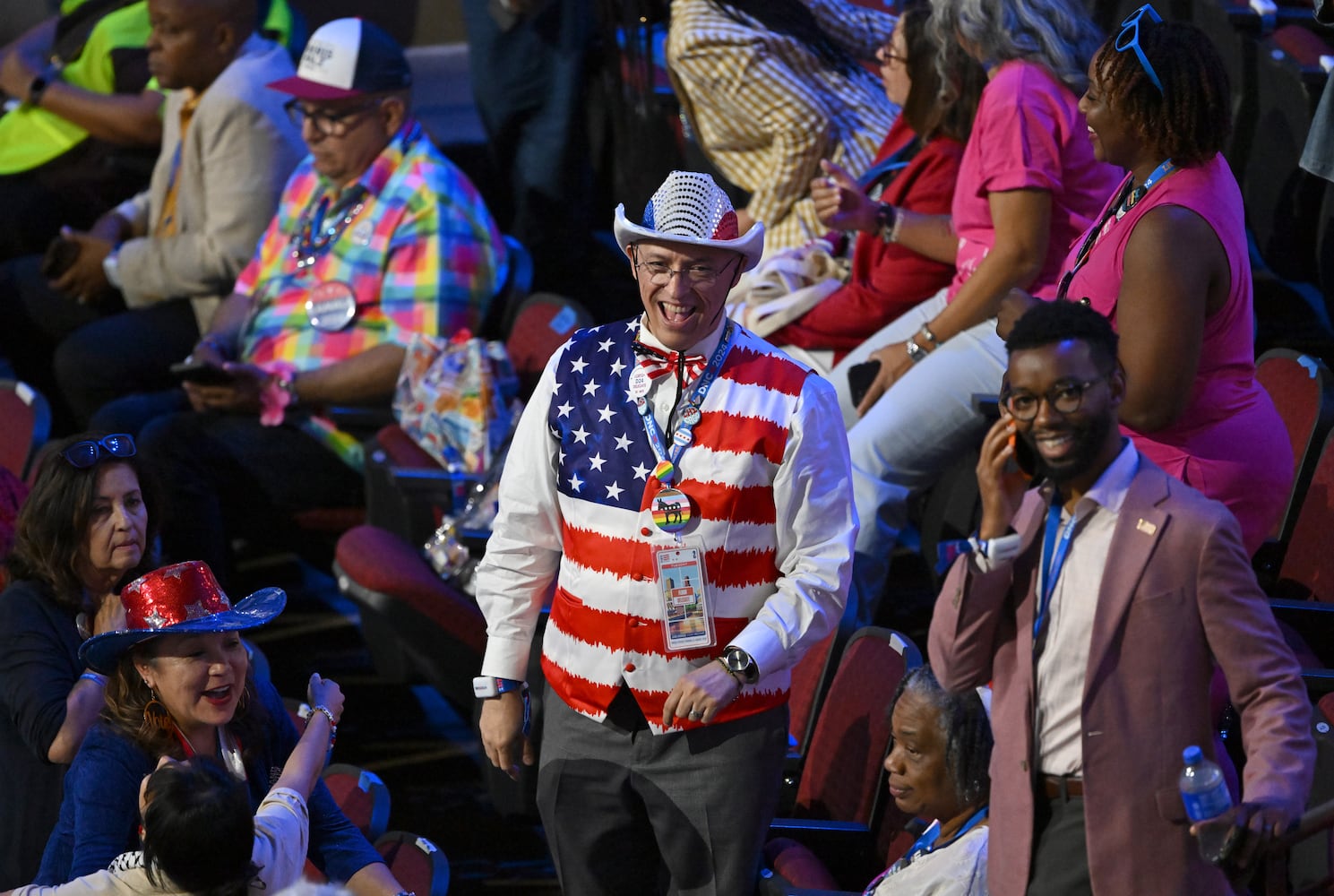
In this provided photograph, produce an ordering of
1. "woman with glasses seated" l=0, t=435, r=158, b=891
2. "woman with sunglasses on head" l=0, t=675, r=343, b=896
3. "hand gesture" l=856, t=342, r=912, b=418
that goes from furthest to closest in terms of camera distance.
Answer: "hand gesture" l=856, t=342, r=912, b=418
"woman with glasses seated" l=0, t=435, r=158, b=891
"woman with sunglasses on head" l=0, t=675, r=343, b=896

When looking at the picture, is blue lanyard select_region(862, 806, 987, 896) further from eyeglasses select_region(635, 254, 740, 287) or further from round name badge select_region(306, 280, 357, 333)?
round name badge select_region(306, 280, 357, 333)

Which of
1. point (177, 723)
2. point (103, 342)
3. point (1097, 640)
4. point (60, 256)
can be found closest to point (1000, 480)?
Answer: point (1097, 640)

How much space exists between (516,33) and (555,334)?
58.4 inches

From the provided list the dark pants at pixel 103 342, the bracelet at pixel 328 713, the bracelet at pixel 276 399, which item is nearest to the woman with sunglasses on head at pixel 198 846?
the bracelet at pixel 328 713

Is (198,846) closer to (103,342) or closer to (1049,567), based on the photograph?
(1049,567)

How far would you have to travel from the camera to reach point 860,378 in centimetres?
358

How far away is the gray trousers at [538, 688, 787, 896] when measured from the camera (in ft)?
7.76

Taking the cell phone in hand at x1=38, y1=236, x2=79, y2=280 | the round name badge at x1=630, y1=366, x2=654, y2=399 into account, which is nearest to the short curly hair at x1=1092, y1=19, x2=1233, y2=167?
the round name badge at x1=630, y1=366, x2=654, y2=399

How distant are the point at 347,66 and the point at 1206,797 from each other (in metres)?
3.47

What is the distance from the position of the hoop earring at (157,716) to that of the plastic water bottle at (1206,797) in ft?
4.57

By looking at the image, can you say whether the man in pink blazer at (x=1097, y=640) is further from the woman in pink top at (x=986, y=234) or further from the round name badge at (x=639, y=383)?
the woman in pink top at (x=986, y=234)

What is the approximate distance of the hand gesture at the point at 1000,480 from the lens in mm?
1960

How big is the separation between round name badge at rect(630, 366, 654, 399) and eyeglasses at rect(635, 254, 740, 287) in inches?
5.1

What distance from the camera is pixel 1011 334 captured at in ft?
6.53
